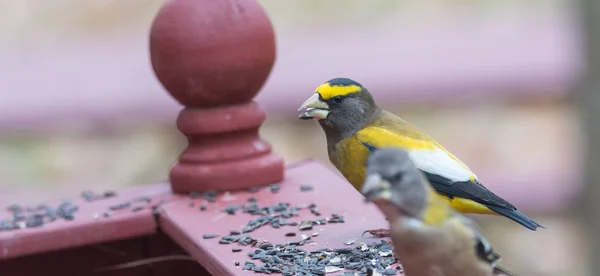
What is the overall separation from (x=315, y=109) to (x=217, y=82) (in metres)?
0.37

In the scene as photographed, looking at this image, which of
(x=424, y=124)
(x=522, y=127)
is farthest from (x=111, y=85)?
(x=522, y=127)

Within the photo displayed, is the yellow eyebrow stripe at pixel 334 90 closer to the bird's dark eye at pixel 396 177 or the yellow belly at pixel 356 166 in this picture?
the yellow belly at pixel 356 166

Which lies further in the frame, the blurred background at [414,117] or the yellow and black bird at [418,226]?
the blurred background at [414,117]

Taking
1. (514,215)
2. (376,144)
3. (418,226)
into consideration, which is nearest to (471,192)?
(514,215)

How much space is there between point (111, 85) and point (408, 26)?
433 cm

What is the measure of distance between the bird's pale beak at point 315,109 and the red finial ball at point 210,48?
0.29 meters

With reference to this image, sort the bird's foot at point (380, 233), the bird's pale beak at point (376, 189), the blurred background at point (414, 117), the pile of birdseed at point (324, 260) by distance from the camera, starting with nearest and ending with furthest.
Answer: the bird's pale beak at point (376, 189) → the pile of birdseed at point (324, 260) → the bird's foot at point (380, 233) → the blurred background at point (414, 117)

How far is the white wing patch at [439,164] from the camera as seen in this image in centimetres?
310

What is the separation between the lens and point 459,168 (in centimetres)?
312

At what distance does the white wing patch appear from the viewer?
3.10m

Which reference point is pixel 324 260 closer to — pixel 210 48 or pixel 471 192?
pixel 471 192

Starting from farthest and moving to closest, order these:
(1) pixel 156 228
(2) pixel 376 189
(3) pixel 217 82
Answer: (3) pixel 217 82
(1) pixel 156 228
(2) pixel 376 189

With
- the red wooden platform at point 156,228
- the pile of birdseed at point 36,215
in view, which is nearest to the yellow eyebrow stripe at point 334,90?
the red wooden platform at point 156,228

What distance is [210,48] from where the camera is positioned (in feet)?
11.4
